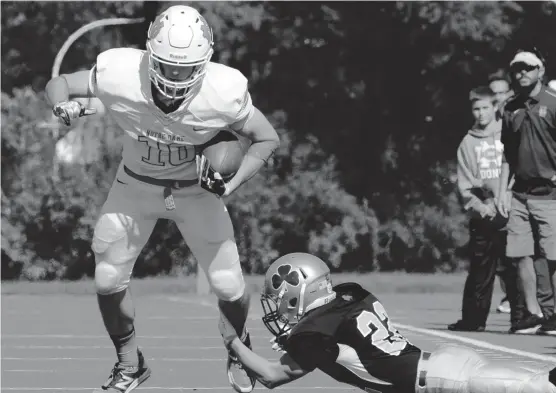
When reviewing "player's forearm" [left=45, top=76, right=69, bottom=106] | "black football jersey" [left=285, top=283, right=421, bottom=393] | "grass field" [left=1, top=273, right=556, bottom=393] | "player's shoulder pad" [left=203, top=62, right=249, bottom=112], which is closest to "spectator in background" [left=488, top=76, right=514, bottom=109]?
"grass field" [left=1, top=273, right=556, bottom=393]

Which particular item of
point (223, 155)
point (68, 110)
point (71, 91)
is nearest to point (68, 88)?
point (71, 91)

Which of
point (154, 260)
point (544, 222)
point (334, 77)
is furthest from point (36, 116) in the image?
point (544, 222)

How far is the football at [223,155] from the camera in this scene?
833 centimetres

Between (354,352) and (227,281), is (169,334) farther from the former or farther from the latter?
(354,352)

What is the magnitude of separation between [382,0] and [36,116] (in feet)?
16.4

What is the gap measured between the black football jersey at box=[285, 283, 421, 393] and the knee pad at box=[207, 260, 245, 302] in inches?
66.7

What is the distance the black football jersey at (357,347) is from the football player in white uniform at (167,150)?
1.22 metres

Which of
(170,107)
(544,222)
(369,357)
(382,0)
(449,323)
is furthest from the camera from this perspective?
(382,0)

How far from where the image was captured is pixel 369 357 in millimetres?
6895

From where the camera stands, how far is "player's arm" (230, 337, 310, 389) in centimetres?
696

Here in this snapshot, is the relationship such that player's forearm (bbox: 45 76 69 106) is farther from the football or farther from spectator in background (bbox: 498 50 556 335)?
spectator in background (bbox: 498 50 556 335)

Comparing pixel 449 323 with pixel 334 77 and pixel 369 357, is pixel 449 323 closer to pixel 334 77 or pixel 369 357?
pixel 369 357

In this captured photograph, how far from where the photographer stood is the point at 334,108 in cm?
2239

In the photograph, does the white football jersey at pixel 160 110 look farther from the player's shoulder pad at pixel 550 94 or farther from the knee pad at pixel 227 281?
the player's shoulder pad at pixel 550 94
